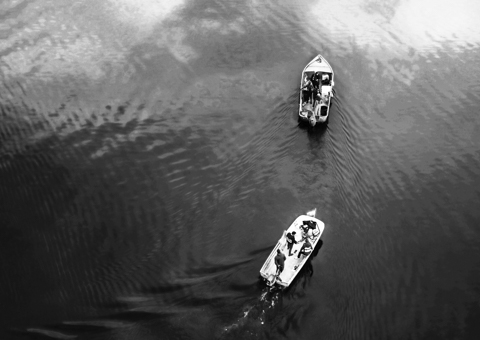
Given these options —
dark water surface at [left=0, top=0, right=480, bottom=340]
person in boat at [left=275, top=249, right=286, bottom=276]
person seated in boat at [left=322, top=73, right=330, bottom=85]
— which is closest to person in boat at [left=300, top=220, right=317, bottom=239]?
dark water surface at [left=0, top=0, right=480, bottom=340]

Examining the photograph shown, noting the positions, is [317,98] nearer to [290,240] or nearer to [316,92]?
[316,92]

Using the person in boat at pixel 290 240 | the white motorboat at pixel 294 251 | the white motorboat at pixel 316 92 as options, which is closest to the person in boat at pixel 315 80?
the white motorboat at pixel 316 92

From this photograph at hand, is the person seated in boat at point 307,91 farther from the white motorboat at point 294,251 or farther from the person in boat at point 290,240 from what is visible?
the person in boat at point 290,240

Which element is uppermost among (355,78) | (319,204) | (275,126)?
(355,78)

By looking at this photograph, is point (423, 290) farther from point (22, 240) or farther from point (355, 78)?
point (22, 240)

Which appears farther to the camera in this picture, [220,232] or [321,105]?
[321,105]

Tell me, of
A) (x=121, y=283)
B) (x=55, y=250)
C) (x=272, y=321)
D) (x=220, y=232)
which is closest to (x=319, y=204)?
(x=220, y=232)

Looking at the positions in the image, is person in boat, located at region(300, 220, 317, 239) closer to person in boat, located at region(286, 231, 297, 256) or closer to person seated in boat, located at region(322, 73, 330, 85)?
person in boat, located at region(286, 231, 297, 256)
